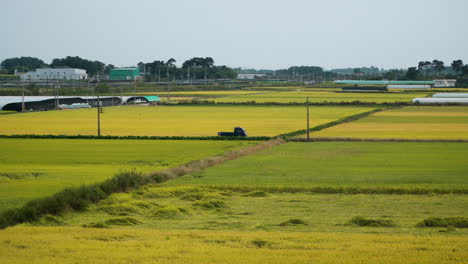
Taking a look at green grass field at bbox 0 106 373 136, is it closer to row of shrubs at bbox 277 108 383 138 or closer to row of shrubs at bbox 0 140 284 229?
row of shrubs at bbox 277 108 383 138

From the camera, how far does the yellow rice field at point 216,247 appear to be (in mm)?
13844

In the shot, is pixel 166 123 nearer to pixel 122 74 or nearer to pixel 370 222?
pixel 370 222

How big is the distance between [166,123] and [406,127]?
18.9 meters

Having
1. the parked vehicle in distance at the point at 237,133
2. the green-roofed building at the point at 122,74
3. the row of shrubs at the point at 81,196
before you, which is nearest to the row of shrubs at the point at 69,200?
the row of shrubs at the point at 81,196

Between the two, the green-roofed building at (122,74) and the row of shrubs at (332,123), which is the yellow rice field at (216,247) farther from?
the green-roofed building at (122,74)

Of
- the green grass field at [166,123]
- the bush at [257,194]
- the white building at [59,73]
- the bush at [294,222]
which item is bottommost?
the bush at [257,194]

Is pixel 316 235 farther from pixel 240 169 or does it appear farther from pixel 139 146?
pixel 139 146

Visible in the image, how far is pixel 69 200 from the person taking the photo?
20047 millimetres

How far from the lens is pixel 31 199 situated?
20.6 m

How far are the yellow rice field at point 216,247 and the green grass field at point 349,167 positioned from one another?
29.2ft

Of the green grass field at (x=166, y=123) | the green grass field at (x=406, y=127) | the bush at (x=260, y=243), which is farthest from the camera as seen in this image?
the green grass field at (x=166, y=123)

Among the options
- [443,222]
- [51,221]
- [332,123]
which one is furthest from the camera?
[332,123]

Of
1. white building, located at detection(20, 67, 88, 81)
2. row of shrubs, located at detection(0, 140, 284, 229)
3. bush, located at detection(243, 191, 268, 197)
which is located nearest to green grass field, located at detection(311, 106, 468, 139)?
row of shrubs, located at detection(0, 140, 284, 229)

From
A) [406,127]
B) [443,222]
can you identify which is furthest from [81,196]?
[406,127]
